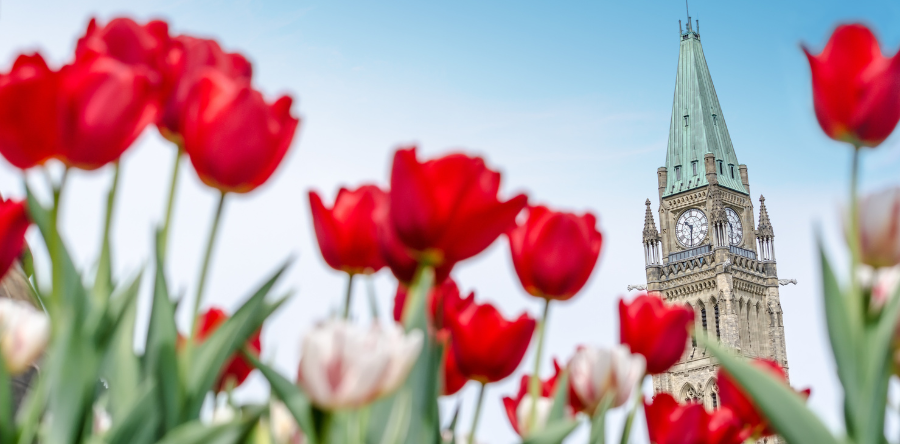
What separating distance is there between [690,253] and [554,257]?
2320 inches

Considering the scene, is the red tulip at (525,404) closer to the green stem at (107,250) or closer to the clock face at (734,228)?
the green stem at (107,250)

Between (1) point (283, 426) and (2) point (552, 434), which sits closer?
(2) point (552, 434)

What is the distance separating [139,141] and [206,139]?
0.07 m

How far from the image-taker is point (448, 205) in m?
1.25

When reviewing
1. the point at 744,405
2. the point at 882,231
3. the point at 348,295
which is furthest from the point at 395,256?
Answer: the point at 744,405

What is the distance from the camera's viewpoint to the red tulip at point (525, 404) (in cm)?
180

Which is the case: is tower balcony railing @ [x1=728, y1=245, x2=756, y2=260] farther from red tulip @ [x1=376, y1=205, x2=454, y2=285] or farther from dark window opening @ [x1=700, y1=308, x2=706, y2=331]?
red tulip @ [x1=376, y1=205, x2=454, y2=285]

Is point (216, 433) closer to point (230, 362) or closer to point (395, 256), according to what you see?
point (395, 256)

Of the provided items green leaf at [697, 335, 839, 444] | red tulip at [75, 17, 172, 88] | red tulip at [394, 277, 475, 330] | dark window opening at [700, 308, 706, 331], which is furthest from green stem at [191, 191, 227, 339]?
dark window opening at [700, 308, 706, 331]

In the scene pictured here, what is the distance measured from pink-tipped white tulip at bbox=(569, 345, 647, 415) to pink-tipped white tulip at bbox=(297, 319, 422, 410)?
2.06 ft

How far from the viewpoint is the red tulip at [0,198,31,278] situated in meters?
1.32

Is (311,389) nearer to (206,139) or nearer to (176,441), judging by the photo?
(176,441)

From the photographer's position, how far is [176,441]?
107cm

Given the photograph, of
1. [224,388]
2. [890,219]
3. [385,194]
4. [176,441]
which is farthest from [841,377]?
[224,388]
